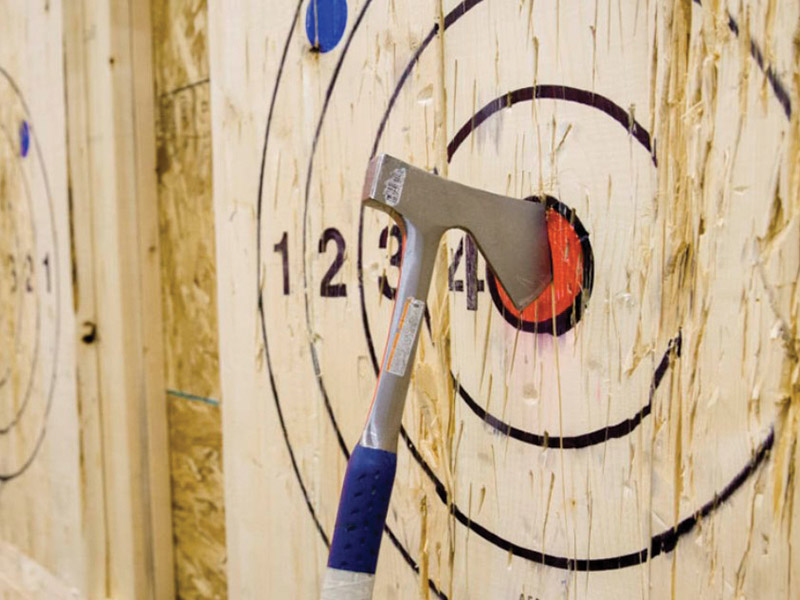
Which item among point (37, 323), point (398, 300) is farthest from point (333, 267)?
point (37, 323)

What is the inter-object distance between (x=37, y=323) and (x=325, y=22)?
904 mm

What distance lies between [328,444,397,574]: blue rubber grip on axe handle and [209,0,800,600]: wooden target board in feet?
0.58

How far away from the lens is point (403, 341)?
1.75 feet

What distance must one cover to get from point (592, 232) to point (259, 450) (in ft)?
1.85

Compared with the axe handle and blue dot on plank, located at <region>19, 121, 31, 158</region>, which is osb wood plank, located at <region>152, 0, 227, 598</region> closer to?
blue dot on plank, located at <region>19, 121, 31, 158</region>

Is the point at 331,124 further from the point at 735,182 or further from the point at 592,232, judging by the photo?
the point at 735,182

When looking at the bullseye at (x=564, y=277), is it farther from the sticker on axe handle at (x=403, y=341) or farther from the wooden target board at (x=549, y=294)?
the sticker on axe handle at (x=403, y=341)

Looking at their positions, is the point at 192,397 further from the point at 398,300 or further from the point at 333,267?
the point at 398,300

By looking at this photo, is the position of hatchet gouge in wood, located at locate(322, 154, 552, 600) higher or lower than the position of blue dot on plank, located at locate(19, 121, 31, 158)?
lower

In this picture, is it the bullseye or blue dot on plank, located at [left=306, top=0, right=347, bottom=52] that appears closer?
the bullseye

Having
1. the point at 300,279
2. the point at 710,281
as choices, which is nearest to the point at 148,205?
the point at 300,279

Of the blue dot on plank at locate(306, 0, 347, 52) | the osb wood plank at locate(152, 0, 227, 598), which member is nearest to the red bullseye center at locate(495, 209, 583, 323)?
the blue dot on plank at locate(306, 0, 347, 52)

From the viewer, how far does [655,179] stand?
54 cm

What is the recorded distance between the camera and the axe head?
0.53 metres
